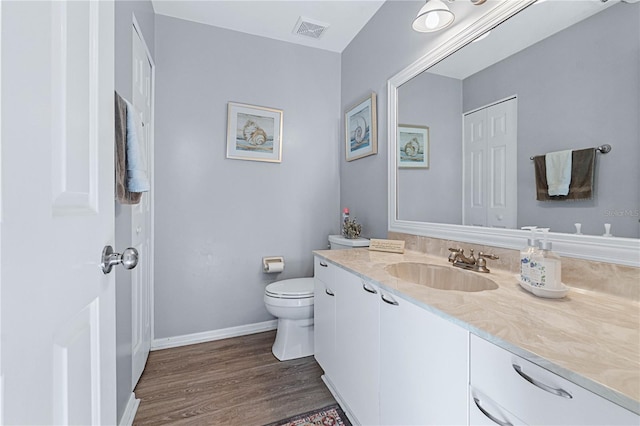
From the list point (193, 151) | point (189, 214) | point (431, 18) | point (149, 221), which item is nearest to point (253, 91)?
point (193, 151)

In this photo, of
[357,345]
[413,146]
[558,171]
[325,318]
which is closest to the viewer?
[558,171]

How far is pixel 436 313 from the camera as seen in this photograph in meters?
0.81

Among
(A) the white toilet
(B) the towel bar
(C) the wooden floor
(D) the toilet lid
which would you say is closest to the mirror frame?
(B) the towel bar

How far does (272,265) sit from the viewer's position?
2385 millimetres

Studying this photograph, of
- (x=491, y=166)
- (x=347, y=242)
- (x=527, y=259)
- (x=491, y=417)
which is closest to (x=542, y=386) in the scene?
(x=491, y=417)

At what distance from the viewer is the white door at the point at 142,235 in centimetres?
160

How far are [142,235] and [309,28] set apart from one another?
205 cm

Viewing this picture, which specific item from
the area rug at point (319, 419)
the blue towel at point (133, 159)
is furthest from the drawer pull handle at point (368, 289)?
the blue towel at point (133, 159)

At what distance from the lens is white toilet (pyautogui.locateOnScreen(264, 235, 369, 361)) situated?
1923 millimetres

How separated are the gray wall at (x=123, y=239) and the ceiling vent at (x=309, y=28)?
1164 mm

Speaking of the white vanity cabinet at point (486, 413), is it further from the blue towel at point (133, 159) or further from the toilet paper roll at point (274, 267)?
the toilet paper roll at point (274, 267)

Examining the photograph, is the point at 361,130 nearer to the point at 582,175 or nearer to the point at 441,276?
the point at 441,276

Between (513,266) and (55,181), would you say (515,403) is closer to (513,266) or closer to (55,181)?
(513,266)

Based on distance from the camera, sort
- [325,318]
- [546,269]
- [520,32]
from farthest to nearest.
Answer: [325,318] < [520,32] < [546,269]
